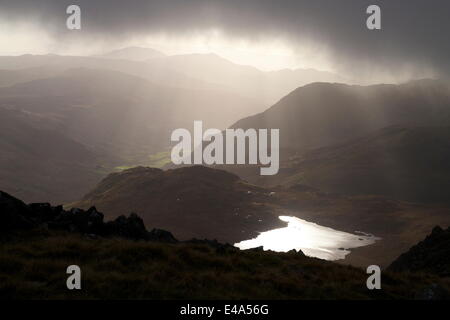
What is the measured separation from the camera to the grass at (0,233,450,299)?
14133 mm

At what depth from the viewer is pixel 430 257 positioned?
39500 mm

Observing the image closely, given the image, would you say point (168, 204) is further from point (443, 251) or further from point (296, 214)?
point (443, 251)

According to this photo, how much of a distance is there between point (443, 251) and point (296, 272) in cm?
2635

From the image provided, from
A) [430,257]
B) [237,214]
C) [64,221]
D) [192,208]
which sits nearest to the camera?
[64,221]

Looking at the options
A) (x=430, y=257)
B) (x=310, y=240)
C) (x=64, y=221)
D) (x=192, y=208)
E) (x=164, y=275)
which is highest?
(x=192, y=208)

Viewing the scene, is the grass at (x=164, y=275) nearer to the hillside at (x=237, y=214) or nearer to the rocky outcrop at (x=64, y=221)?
the rocky outcrop at (x=64, y=221)

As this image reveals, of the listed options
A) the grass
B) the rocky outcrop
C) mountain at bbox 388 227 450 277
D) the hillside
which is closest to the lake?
the hillside

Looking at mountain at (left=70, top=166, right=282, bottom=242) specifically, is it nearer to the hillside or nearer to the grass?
the hillside

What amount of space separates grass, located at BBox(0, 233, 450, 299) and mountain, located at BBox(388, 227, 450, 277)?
14.4 meters

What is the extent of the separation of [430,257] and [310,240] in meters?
110

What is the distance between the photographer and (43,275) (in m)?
15.2

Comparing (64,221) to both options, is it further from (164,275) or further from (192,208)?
(192,208)

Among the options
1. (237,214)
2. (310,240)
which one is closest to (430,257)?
(310,240)
